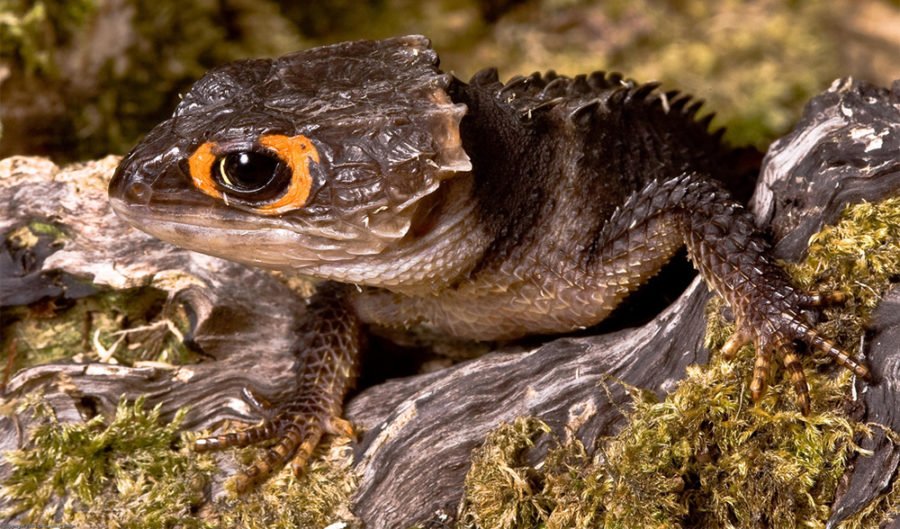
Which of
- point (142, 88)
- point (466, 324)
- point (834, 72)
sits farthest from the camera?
point (834, 72)

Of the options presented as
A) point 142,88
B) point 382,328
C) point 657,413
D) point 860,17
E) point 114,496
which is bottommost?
point 657,413

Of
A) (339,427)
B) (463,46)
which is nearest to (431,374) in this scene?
(339,427)

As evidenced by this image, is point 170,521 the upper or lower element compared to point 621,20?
lower

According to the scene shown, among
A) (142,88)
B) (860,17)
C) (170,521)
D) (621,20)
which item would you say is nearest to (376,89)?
(170,521)

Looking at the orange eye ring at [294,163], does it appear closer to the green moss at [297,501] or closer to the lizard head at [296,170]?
the lizard head at [296,170]

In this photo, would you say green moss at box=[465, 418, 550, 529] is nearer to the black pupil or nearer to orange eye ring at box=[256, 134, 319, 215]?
orange eye ring at box=[256, 134, 319, 215]

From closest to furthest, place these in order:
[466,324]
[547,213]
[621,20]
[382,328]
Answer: [547,213] < [466,324] < [382,328] < [621,20]

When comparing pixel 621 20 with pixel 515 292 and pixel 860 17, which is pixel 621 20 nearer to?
pixel 860 17
